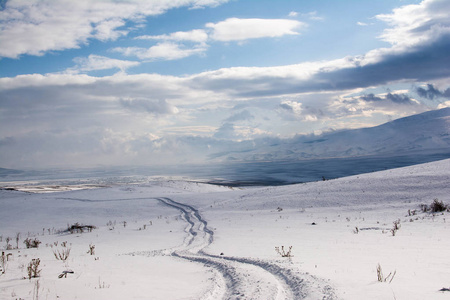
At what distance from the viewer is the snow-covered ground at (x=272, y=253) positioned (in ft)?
15.1

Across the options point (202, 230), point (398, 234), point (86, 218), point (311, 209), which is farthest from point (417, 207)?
point (86, 218)

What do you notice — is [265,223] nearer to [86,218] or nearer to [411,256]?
[411,256]

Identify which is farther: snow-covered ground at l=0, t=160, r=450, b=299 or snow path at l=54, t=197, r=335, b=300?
snow-covered ground at l=0, t=160, r=450, b=299

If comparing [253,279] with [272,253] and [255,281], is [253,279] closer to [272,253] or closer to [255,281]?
[255,281]

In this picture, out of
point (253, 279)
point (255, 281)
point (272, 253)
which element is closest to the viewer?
point (255, 281)

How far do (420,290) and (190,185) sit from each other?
37.2m

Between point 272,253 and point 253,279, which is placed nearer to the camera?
point 253,279

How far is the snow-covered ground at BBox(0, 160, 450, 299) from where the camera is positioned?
4.60m

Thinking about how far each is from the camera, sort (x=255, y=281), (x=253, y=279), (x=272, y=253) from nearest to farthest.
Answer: (x=255, y=281), (x=253, y=279), (x=272, y=253)

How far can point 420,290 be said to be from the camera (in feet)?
13.9

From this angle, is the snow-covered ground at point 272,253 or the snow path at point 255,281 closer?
the snow path at point 255,281

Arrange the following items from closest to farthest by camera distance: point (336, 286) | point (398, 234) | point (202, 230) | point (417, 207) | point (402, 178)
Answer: point (336, 286) → point (398, 234) → point (202, 230) → point (417, 207) → point (402, 178)

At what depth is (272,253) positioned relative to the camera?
7.54 metres

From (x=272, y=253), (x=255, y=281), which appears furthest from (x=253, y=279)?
(x=272, y=253)
